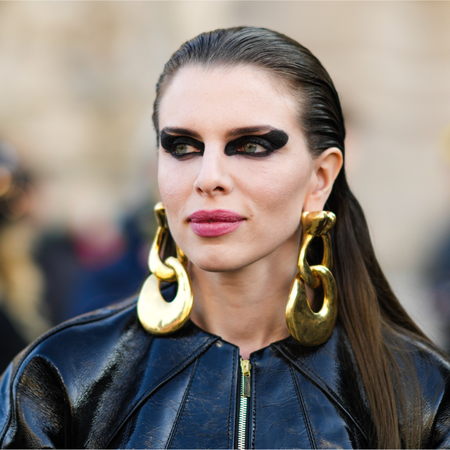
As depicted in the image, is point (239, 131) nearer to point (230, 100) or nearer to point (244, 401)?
point (230, 100)

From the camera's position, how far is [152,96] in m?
5.74

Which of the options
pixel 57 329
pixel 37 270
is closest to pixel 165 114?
pixel 57 329

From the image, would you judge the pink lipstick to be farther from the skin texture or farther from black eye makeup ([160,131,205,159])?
black eye makeup ([160,131,205,159])

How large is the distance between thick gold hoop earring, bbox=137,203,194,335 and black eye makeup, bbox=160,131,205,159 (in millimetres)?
246

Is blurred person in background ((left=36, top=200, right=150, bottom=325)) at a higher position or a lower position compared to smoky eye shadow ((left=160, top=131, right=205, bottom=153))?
lower

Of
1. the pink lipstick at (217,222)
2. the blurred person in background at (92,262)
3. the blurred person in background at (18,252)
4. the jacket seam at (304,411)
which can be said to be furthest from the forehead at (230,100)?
the blurred person in background at (18,252)

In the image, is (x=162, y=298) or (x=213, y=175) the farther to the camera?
(x=162, y=298)

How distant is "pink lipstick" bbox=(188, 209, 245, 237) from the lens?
5.52 feet

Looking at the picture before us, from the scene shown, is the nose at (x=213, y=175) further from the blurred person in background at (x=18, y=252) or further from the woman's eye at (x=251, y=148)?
the blurred person in background at (x=18, y=252)

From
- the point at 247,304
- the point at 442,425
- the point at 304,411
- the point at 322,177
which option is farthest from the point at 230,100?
the point at 442,425

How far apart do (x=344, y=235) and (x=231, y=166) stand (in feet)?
2.07

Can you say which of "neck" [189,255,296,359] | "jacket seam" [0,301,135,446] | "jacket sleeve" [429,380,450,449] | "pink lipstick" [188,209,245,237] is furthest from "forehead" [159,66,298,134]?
"jacket sleeve" [429,380,450,449]

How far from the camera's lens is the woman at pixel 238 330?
1682 mm

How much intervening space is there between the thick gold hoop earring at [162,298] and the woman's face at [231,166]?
6.1 inches
